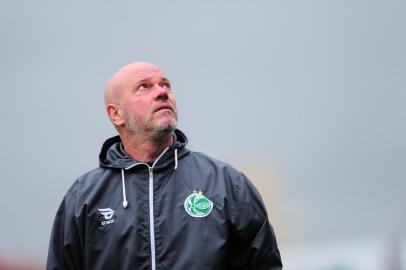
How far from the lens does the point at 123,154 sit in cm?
Answer: 328

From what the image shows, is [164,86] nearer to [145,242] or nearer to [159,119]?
[159,119]

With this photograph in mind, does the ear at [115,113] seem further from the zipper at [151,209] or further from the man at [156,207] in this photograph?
the zipper at [151,209]

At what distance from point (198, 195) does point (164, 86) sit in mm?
446

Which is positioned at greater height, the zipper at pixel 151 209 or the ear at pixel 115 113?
the ear at pixel 115 113

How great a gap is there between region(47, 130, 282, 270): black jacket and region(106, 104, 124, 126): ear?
0.45 ft

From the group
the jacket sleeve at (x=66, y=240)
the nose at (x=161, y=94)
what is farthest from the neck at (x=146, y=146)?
the jacket sleeve at (x=66, y=240)

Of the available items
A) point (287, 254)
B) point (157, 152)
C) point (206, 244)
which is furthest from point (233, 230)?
point (287, 254)

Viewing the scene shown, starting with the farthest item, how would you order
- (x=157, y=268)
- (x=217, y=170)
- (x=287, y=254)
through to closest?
(x=287, y=254) → (x=217, y=170) → (x=157, y=268)

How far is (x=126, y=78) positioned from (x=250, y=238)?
0.73m

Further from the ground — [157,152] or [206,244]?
[157,152]

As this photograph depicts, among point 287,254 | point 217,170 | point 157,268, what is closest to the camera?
point 157,268

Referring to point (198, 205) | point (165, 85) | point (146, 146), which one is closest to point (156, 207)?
point (198, 205)

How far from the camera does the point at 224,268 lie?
10.1 ft

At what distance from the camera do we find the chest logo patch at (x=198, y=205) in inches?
120
